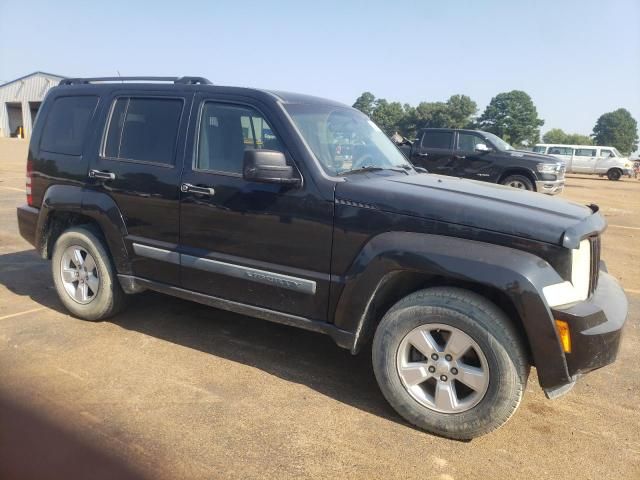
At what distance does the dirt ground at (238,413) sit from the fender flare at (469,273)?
52cm

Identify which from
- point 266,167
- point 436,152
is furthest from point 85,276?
point 436,152

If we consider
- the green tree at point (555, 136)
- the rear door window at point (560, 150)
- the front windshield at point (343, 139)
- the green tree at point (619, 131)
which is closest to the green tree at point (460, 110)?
the green tree at point (555, 136)

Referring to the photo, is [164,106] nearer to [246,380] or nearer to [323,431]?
[246,380]

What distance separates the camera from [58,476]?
7.95 feet

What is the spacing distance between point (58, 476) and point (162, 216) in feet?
6.27

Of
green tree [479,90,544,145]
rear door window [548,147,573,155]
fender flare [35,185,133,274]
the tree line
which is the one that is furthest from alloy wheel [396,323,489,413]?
green tree [479,90,544,145]

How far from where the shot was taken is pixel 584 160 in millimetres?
29000

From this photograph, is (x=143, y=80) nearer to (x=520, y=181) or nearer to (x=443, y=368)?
(x=443, y=368)

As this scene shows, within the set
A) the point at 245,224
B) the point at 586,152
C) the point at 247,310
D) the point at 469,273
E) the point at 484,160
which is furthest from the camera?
the point at 586,152

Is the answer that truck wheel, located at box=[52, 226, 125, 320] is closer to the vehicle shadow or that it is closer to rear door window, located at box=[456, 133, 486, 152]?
the vehicle shadow

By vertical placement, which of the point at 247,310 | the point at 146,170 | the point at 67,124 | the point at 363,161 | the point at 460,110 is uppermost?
the point at 460,110

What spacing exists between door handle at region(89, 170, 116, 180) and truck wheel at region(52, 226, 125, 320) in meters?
0.49

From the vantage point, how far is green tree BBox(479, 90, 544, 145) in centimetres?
9800

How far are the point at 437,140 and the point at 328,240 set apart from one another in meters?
10.6
